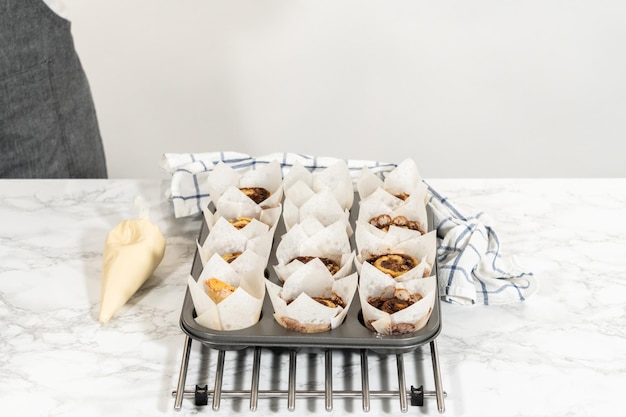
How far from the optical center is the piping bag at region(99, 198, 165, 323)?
1181 mm

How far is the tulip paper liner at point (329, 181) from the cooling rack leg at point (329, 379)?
12.9 inches

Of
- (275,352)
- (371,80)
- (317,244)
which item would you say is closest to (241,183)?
(317,244)

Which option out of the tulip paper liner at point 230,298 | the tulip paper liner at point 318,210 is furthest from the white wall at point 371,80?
the tulip paper liner at point 230,298

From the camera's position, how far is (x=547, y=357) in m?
1.12

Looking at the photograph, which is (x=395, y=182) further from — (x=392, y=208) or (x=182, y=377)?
(x=182, y=377)

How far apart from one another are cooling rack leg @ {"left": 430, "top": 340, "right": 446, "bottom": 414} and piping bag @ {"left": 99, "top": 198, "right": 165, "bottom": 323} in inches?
17.3

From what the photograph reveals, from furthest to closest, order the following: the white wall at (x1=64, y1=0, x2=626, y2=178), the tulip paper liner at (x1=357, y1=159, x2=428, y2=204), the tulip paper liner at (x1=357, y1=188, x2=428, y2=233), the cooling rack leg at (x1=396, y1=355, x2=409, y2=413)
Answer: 1. the white wall at (x1=64, y1=0, x2=626, y2=178)
2. the tulip paper liner at (x1=357, y1=159, x2=428, y2=204)
3. the tulip paper liner at (x1=357, y1=188, x2=428, y2=233)
4. the cooling rack leg at (x1=396, y1=355, x2=409, y2=413)

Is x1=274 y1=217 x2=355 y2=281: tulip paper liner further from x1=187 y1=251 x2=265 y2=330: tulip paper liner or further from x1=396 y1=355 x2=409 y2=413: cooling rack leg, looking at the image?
x1=396 y1=355 x2=409 y2=413: cooling rack leg

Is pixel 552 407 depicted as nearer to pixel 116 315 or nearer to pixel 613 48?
pixel 116 315

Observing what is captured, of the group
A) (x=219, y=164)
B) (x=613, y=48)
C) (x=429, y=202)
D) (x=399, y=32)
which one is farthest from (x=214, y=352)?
(x=613, y=48)

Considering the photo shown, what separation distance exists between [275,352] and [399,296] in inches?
7.4

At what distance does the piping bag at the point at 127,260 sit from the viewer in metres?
1.18

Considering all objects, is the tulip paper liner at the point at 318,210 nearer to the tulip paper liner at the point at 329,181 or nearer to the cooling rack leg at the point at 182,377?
the tulip paper liner at the point at 329,181

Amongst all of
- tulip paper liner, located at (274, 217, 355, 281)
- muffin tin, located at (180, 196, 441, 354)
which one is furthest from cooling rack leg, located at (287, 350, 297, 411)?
tulip paper liner, located at (274, 217, 355, 281)
